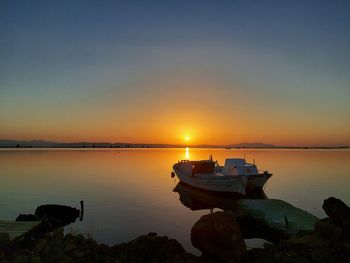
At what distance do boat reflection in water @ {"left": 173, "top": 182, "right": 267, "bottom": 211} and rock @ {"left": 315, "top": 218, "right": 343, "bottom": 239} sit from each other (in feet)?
72.5

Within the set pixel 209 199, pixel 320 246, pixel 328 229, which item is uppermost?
pixel 328 229

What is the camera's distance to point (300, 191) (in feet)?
167

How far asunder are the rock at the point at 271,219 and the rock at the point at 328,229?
11.9 feet

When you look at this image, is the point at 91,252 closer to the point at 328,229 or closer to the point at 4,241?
the point at 4,241

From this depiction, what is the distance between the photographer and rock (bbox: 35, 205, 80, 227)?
90.0 feet

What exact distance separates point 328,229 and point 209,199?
28947mm

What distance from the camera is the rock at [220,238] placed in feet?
51.8

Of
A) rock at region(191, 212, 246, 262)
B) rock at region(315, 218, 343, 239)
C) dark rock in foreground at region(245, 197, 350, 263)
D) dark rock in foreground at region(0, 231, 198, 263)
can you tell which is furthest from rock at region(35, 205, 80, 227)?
rock at region(315, 218, 343, 239)

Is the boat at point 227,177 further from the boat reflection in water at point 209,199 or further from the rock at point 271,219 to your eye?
the rock at point 271,219

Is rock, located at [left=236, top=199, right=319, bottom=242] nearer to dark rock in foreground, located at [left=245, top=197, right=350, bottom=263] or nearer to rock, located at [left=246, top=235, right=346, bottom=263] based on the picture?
dark rock in foreground, located at [left=245, top=197, right=350, bottom=263]

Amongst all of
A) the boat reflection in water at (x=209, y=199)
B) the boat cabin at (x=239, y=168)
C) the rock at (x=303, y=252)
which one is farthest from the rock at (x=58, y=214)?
the boat cabin at (x=239, y=168)

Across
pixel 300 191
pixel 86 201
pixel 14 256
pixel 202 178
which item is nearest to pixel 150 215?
pixel 86 201

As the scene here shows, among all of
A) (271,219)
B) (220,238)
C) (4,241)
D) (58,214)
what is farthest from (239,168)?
(4,241)

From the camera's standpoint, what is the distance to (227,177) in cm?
4303
